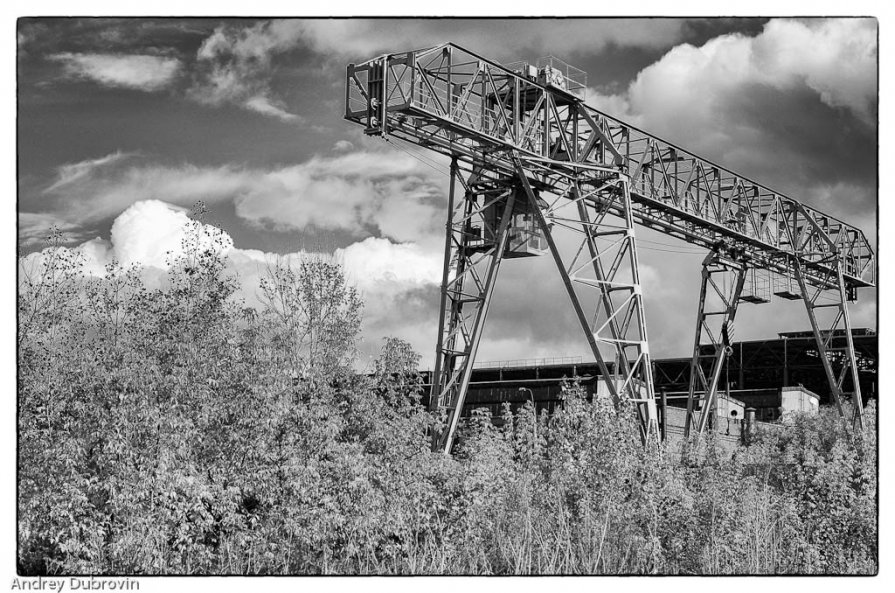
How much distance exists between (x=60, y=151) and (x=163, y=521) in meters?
8.98

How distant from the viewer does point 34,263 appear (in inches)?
958

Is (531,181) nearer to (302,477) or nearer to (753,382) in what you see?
(302,477)

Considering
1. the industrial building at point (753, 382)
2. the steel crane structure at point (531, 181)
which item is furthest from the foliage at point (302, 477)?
the industrial building at point (753, 382)

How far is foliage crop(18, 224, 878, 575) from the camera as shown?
19.2m

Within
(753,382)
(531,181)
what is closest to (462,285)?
(531,181)

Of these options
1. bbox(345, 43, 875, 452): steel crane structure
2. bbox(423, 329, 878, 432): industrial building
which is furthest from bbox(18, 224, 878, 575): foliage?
bbox(423, 329, 878, 432): industrial building

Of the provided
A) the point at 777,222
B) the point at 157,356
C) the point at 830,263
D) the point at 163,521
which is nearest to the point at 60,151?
the point at 157,356

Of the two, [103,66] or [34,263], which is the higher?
[103,66]

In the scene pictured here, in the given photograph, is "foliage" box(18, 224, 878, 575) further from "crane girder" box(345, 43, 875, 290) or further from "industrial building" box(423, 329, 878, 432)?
"industrial building" box(423, 329, 878, 432)

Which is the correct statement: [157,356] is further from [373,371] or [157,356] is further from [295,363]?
[373,371]

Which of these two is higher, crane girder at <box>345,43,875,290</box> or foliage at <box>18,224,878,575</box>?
crane girder at <box>345,43,875,290</box>

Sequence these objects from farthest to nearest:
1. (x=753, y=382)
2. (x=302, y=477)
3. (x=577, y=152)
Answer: (x=753, y=382) < (x=577, y=152) < (x=302, y=477)

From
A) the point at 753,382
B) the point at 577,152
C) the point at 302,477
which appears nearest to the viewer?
the point at 302,477

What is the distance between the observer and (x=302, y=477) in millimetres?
19969
